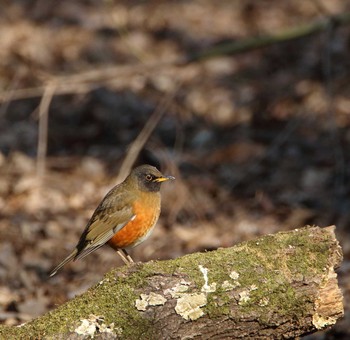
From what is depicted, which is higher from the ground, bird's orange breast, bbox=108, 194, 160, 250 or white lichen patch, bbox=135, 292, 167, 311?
bird's orange breast, bbox=108, 194, 160, 250

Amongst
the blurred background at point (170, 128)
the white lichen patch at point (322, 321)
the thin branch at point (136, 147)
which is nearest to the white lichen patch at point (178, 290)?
the white lichen patch at point (322, 321)

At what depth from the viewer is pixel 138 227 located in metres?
5.33

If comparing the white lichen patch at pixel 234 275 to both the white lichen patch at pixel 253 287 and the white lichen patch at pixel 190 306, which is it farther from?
the white lichen patch at pixel 190 306

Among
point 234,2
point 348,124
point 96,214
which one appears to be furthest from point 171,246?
point 234,2

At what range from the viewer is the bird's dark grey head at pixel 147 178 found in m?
5.57

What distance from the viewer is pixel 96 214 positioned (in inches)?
218

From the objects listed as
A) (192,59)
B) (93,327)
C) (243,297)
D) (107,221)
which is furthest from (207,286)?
(192,59)

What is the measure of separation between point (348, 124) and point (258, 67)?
215 centimetres

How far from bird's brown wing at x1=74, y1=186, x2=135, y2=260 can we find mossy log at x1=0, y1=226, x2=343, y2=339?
4.80ft

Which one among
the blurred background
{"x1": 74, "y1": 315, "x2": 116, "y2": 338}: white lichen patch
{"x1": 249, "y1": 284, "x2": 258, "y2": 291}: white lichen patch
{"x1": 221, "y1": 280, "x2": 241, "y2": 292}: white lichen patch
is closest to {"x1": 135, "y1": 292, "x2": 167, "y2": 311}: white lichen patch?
{"x1": 74, "y1": 315, "x2": 116, "y2": 338}: white lichen patch

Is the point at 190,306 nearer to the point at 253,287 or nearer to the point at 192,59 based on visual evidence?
the point at 253,287

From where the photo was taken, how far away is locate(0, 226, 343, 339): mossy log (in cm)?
369

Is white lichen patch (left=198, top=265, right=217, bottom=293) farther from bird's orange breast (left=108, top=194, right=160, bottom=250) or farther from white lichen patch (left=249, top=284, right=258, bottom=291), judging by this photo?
bird's orange breast (left=108, top=194, right=160, bottom=250)

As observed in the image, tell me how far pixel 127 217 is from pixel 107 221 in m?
0.14
